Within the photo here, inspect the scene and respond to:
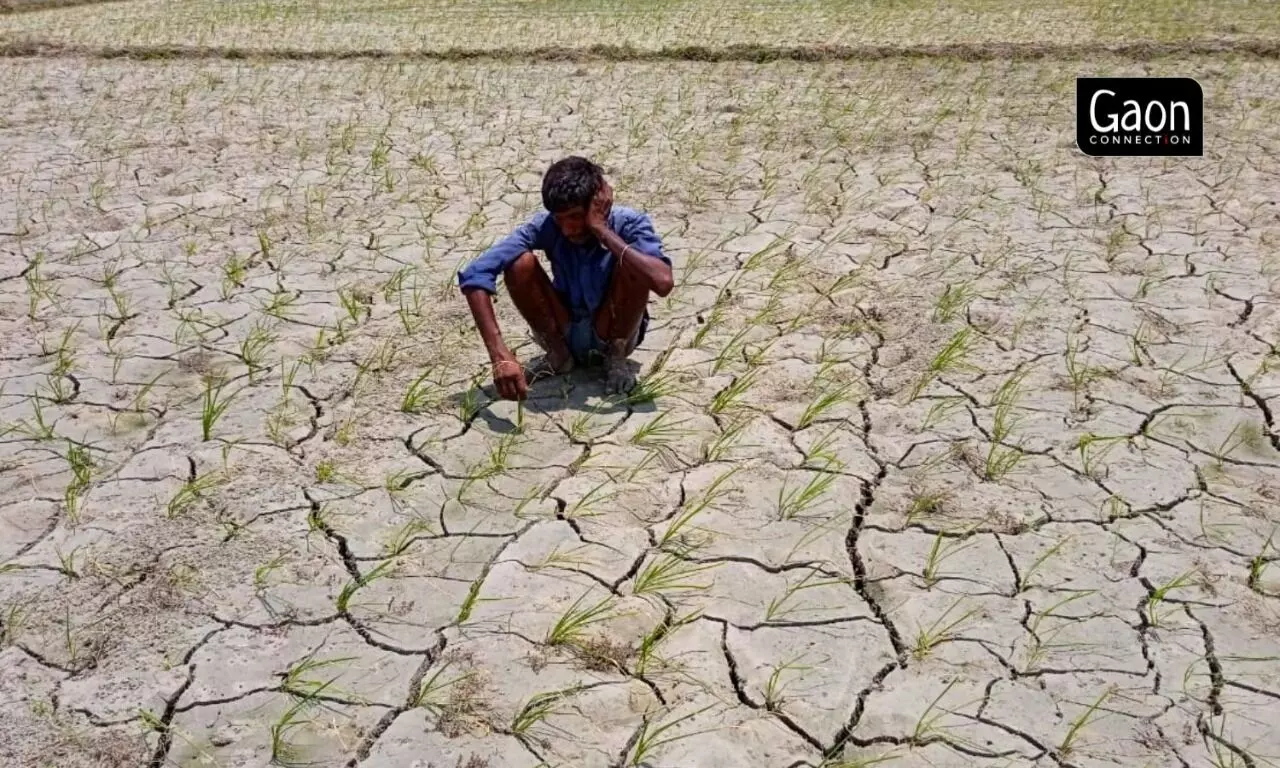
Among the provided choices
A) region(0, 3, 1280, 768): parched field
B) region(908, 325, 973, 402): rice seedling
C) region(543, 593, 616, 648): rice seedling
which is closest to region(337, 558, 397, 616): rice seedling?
region(0, 3, 1280, 768): parched field

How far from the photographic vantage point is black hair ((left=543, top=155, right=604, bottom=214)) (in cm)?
295

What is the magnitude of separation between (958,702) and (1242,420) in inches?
58.3

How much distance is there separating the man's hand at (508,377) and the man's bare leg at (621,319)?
0.32 metres

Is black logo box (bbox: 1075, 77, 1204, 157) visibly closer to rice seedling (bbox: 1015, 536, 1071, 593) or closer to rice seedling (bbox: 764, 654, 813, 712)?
rice seedling (bbox: 1015, 536, 1071, 593)

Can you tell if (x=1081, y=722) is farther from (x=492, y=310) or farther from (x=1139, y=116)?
(x=1139, y=116)

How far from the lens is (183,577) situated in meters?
2.56

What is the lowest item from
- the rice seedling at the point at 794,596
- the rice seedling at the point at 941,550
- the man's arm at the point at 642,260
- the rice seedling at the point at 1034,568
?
the rice seedling at the point at 1034,568

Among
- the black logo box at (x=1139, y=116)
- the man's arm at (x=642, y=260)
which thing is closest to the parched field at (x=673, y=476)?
the black logo box at (x=1139, y=116)

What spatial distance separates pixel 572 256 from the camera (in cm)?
327

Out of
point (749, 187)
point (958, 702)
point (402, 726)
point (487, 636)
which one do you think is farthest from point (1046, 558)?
point (749, 187)

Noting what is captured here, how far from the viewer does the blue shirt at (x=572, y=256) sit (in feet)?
10.3

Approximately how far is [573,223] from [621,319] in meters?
0.35

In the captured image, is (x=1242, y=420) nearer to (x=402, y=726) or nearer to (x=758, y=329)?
(x=758, y=329)

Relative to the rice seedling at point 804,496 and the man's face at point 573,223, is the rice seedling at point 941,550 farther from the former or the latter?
the man's face at point 573,223
